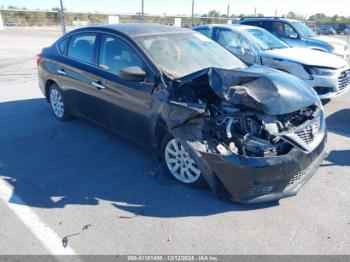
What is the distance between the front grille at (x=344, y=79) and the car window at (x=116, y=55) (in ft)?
14.8

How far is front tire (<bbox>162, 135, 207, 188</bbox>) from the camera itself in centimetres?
343

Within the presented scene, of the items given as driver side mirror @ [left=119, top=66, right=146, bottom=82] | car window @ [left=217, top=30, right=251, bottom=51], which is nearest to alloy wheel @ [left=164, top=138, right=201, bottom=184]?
driver side mirror @ [left=119, top=66, right=146, bottom=82]

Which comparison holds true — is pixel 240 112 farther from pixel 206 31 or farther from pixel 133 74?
pixel 206 31

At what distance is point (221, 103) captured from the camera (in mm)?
3260

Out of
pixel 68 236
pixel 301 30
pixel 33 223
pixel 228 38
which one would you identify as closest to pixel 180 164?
pixel 68 236

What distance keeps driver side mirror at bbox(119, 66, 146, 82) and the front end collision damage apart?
0.49m

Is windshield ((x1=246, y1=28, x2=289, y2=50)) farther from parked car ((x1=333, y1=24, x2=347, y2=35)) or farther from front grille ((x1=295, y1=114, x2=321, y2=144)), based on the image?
parked car ((x1=333, y1=24, x2=347, y2=35))

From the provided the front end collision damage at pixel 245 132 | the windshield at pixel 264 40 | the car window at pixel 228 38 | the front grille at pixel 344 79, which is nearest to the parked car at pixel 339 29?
the windshield at pixel 264 40

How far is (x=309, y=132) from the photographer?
3248 millimetres

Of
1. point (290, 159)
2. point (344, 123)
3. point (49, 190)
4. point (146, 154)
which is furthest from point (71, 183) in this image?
point (344, 123)

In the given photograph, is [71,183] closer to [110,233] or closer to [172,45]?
[110,233]

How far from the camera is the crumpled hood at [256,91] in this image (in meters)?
3.03

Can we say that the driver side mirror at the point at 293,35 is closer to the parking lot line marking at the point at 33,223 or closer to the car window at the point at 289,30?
the car window at the point at 289,30

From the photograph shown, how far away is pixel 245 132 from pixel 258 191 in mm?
583
